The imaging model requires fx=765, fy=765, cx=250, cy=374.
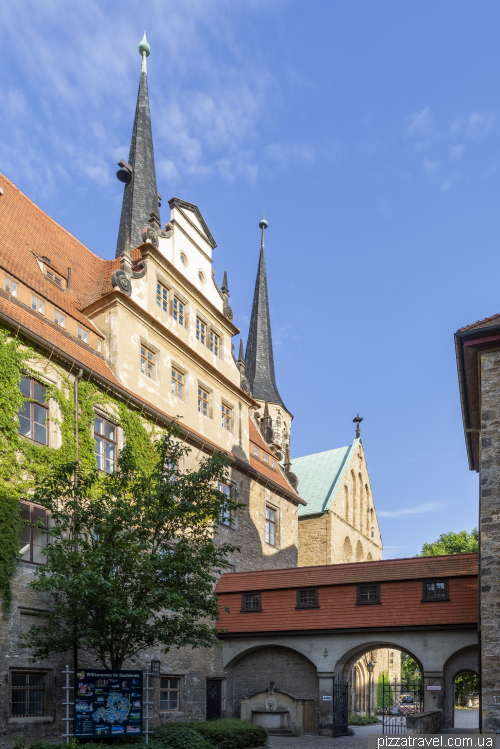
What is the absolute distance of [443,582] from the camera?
19656 millimetres

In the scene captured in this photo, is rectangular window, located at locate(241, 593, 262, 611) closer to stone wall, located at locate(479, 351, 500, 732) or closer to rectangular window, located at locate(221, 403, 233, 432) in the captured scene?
rectangular window, located at locate(221, 403, 233, 432)

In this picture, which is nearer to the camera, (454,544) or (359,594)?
(359,594)

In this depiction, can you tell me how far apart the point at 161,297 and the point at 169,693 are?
11288mm

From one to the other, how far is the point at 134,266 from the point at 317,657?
12.4 metres

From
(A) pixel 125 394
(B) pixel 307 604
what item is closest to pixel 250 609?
(B) pixel 307 604

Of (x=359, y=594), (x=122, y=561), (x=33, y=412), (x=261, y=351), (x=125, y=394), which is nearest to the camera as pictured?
(x=122, y=561)

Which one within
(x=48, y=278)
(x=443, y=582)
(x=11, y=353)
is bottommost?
(x=443, y=582)

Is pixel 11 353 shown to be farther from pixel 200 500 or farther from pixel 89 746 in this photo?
pixel 89 746

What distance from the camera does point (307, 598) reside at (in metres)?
21.6

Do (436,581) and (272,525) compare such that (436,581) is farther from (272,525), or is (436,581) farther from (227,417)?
(227,417)

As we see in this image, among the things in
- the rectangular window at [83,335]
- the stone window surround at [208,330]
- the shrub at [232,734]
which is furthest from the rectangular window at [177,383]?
the shrub at [232,734]

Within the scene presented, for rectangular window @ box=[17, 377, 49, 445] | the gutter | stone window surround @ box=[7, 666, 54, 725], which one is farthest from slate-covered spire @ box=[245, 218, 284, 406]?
stone window surround @ box=[7, 666, 54, 725]

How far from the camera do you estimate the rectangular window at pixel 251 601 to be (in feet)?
72.6

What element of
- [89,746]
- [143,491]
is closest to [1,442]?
[143,491]
